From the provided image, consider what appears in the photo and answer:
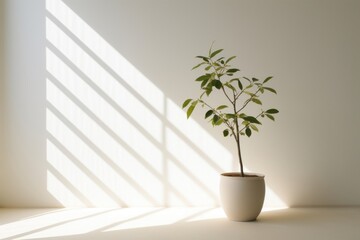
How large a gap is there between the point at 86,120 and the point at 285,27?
1.66m

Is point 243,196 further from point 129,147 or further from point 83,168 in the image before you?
point 83,168

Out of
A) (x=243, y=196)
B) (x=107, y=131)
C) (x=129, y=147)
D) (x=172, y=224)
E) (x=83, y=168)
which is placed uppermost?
(x=107, y=131)

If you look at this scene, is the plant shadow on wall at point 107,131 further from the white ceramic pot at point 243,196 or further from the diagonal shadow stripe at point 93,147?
the white ceramic pot at point 243,196

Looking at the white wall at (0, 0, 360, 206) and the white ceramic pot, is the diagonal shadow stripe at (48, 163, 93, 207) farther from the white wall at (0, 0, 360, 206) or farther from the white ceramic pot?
the white ceramic pot

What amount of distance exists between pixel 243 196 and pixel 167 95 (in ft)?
3.12

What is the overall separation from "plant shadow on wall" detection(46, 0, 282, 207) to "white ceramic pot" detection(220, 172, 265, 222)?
438mm

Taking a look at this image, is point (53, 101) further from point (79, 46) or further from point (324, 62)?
point (324, 62)

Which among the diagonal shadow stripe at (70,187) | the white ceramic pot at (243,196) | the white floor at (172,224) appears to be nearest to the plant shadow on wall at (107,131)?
the diagonal shadow stripe at (70,187)

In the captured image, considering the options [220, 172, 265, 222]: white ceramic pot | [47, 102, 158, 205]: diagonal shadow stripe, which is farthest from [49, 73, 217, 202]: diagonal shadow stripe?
[220, 172, 265, 222]: white ceramic pot

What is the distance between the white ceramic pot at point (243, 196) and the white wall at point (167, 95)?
43 cm

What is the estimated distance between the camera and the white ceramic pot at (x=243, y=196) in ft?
7.94

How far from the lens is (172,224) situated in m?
2.41

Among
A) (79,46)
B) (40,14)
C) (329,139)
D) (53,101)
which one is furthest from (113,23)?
(329,139)

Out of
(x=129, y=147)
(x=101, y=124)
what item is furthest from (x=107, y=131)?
(x=129, y=147)
